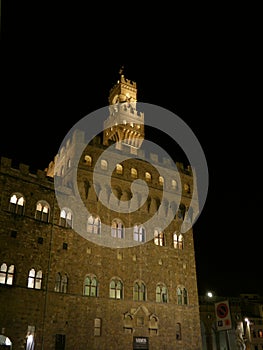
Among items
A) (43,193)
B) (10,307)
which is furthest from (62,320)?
(43,193)

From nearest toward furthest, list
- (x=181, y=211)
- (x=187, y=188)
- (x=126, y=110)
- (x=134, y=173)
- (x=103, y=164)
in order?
(x=103, y=164)
(x=134, y=173)
(x=181, y=211)
(x=187, y=188)
(x=126, y=110)

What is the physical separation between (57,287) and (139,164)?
1596 centimetres

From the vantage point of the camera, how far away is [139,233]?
36.2 m

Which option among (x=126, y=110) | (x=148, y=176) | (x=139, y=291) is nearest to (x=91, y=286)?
(x=139, y=291)

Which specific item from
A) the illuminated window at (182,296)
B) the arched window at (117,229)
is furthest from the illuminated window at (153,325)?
the arched window at (117,229)

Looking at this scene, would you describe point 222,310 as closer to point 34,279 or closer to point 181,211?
point 34,279

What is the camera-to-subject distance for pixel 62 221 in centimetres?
3186

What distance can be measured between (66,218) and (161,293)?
39.3 feet

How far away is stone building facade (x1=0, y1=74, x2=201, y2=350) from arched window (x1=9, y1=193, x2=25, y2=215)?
0.33 ft

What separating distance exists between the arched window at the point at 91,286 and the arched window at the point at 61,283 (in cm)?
189

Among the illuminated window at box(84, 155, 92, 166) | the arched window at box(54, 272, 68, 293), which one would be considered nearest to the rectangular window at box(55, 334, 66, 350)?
the arched window at box(54, 272, 68, 293)

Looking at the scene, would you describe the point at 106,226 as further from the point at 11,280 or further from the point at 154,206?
the point at 11,280

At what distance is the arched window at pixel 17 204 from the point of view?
2950 centimetres

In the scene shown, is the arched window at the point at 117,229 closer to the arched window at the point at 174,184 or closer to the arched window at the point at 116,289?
the arched window at the point at 116,289
